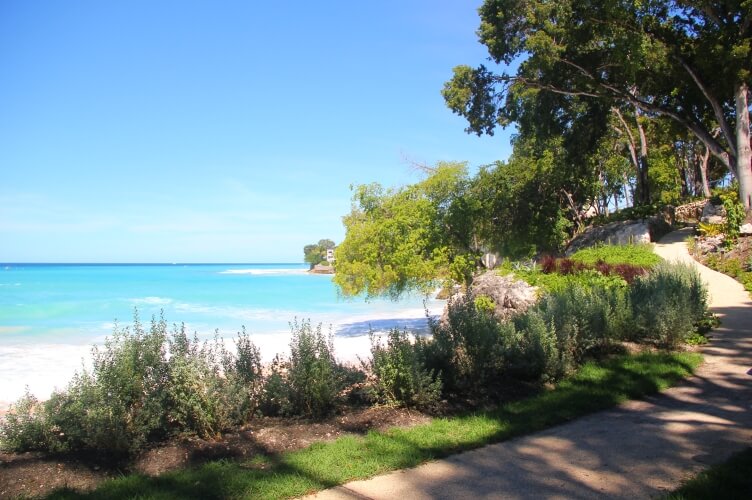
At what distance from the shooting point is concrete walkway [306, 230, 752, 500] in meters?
3.88

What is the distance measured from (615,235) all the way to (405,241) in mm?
11444

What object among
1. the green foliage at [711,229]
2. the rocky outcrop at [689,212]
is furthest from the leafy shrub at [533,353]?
the rocky outcrop at [689,212]

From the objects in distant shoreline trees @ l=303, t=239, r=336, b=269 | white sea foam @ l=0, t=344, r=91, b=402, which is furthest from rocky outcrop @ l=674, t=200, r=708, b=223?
distant shoreline trees @ l=303, t=239, r=336, b=269

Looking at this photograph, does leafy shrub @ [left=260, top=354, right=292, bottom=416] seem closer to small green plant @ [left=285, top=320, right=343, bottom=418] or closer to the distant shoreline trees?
small green plant @ [left=285, top=320, right=343, bottom=418]

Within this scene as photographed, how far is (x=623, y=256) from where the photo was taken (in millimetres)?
18797

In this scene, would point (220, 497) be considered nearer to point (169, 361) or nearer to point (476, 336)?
point (169, 361)

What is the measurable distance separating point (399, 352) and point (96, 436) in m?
3.23

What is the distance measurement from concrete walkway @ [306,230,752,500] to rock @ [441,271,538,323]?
7.25m

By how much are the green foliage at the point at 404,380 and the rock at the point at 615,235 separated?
66.8ft

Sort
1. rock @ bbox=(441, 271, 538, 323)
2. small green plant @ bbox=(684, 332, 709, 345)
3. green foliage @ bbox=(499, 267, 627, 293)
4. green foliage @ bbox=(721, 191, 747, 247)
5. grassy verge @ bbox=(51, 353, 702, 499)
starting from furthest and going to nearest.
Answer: green foliage @ bbox=(721, 191, 747, 247) → rock @ bbox=(441, 271, 538, 323) → green foliage @ bbox=(499, 267, 627, 293) → small green plant @ bbox=(684, 332, 709, 345) → grassy verge @ bbox=(51, 353, 702, 499)

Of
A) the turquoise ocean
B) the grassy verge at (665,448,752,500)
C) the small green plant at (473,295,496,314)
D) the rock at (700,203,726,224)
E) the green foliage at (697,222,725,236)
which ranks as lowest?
the turquoise ocean

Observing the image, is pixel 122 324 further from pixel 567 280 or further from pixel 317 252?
pixel 317 252

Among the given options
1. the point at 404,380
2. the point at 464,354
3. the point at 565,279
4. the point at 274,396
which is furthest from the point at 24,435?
the point at 565,279

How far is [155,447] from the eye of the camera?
5008mm
